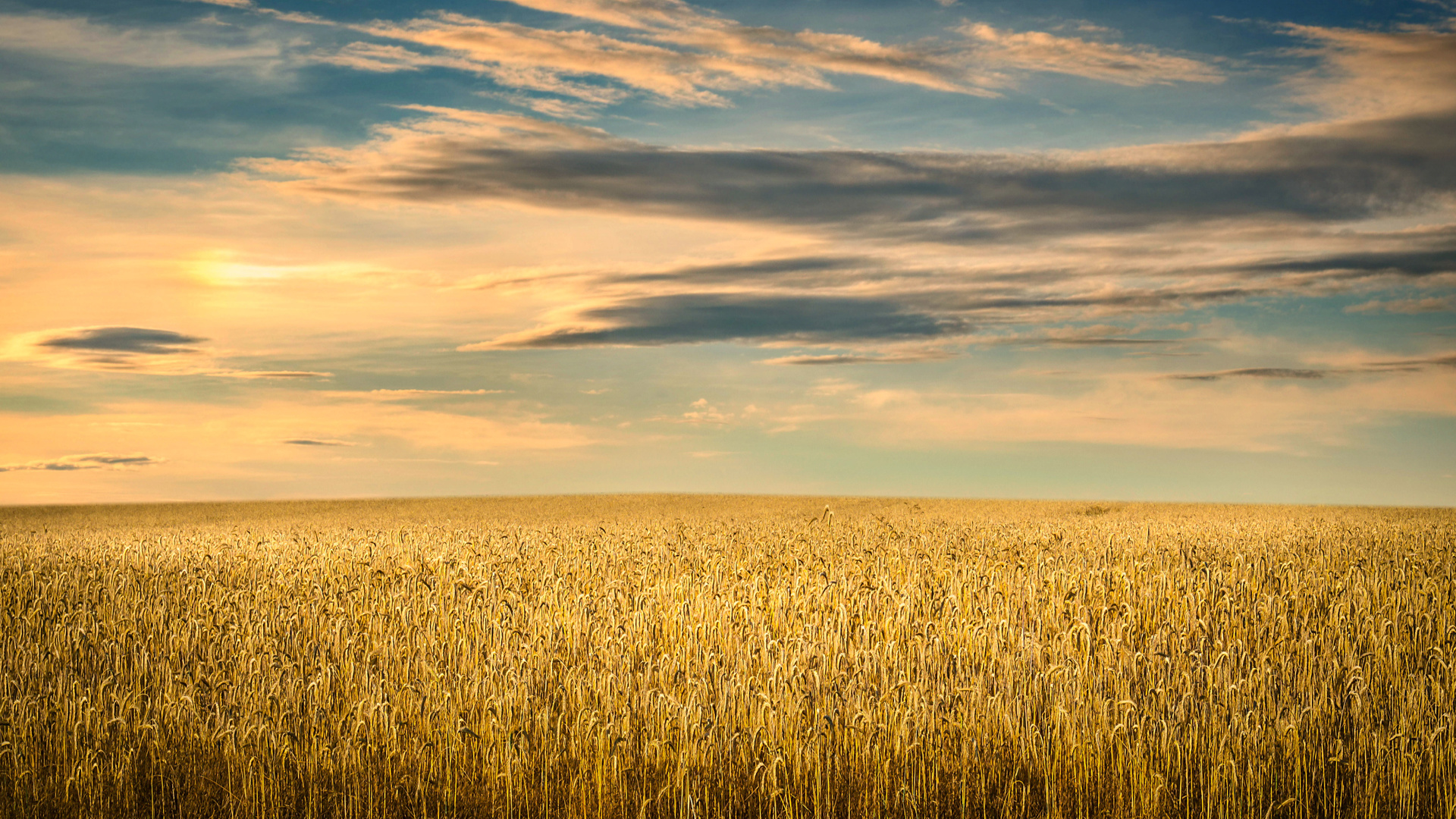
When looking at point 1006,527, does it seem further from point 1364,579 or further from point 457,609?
point 457,609

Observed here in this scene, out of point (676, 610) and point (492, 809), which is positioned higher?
point (676, 610)

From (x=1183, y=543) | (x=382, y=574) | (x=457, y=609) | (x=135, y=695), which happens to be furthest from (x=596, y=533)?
(x=135, y=695)

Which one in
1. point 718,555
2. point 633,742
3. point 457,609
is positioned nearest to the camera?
point 633,742

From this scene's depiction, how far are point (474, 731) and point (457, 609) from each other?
4.22m

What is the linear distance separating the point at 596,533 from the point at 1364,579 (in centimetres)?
1267

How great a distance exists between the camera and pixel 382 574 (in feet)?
41.1

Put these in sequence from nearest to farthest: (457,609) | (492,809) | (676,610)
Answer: (492,809) < (676,610) < (457,609)

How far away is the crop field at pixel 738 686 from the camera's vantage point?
A: 612 centimetres

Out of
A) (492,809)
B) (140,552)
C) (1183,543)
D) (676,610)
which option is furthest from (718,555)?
(140,552)

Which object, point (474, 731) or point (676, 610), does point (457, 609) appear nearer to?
point (676, 610)

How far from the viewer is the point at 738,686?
24.1ft

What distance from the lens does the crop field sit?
612 centimetres

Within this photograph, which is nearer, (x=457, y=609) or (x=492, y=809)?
(x=492, y=809)

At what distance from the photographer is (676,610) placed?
10016 millimetres
